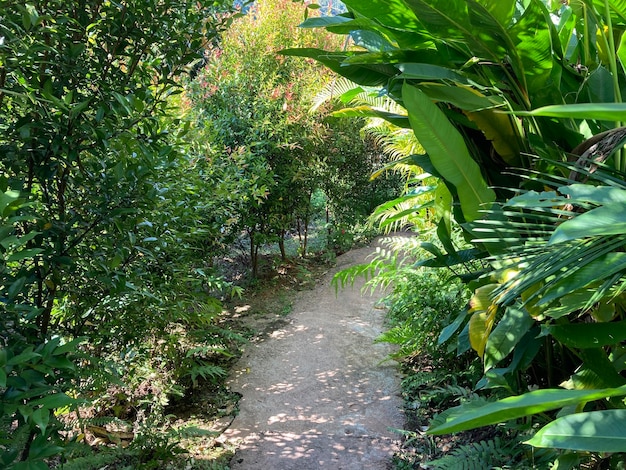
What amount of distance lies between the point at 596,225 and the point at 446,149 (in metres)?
0.73

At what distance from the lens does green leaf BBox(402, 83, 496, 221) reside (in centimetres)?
131

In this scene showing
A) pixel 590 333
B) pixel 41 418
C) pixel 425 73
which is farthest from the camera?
pixel 425 73

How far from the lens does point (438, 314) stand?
113 inches

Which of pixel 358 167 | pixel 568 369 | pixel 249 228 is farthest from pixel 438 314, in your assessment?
pixel 358 167

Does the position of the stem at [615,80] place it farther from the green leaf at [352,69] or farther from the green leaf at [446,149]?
the green leaf at [352,69]

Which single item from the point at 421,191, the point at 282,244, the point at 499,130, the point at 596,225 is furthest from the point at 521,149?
the point at 282,244

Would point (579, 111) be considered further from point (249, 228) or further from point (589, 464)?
point (249, 228)

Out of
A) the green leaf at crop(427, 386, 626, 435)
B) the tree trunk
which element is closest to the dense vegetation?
the green leaf at crop(427, 386, 626, 435)

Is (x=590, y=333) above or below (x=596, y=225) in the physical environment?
below

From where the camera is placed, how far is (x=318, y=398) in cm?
332

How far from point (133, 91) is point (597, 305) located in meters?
1.65

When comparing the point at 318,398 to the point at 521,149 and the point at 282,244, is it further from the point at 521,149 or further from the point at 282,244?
the point at 282,244

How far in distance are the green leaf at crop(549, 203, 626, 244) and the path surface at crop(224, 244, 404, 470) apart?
2226 millimetres

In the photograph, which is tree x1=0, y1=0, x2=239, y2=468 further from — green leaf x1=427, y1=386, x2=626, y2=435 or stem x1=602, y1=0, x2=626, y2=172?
stem x1=602, y1=0, x2=626, y2=172
